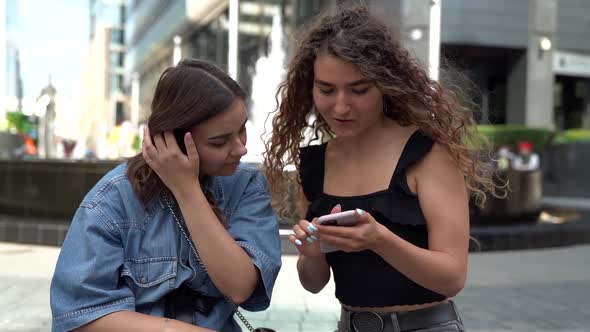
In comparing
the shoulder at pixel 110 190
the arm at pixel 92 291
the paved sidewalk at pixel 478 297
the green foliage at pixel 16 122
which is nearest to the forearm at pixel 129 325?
the arm at pixel 92 291

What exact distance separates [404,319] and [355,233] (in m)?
0.44

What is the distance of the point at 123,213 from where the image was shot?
1.65 metres

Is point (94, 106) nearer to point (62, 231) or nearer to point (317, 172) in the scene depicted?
point (62, 231)

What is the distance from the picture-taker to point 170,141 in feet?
5.12

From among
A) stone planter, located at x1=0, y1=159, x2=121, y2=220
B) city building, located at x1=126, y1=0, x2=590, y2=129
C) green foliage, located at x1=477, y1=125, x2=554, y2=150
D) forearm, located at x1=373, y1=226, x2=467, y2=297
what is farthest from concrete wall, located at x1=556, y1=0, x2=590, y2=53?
forearm, located at x1=373, y1=226, x2=467, y2=297

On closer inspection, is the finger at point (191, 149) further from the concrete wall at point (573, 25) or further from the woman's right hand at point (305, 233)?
the concrete wall at point (573, 25)

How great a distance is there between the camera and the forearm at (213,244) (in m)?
1.58

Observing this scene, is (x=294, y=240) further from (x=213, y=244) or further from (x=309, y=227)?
(x=213, y=244)

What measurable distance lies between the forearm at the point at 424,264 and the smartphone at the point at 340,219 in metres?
0.12

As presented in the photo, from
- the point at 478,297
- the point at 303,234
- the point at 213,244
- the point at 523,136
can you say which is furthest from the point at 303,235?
the point at 523,136

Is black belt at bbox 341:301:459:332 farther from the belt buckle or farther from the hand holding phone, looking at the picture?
the hand holding phone

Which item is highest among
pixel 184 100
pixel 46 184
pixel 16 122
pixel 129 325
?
pixel 16 122

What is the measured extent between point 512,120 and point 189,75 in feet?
89.9

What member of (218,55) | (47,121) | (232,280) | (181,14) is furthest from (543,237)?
(181,14)
